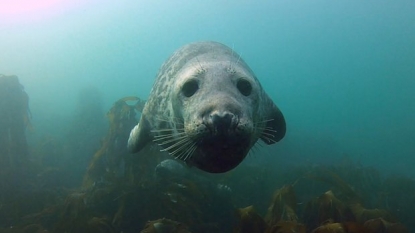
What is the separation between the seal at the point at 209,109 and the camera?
8.51 feet

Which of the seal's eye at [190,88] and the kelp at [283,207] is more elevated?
the seal's eye at [190,88]

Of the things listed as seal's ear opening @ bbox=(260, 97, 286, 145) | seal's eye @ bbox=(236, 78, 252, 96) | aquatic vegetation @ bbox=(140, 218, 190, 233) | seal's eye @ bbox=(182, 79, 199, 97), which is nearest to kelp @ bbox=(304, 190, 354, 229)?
seal's ear opening @ bbox=(260, 97, 286, 145)

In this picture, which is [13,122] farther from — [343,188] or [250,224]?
[343,188]

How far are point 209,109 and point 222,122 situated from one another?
Result: 205 millimetres

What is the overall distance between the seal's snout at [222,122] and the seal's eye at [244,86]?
0.69 meters

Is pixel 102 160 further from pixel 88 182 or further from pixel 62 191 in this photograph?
pixel 62 191

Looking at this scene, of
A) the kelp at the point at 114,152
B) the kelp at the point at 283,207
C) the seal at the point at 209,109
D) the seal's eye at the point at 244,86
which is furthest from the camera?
the kelp at the point at 114,152

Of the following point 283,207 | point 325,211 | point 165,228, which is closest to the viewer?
point 165,228

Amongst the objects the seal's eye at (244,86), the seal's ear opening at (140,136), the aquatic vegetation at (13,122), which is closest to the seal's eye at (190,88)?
the seal's eye at (244,86)

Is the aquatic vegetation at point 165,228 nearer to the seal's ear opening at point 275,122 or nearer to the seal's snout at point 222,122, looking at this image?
the seal's ear opening at point 275,122

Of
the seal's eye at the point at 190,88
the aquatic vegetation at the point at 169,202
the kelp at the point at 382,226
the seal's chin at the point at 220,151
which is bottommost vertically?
the aquatic vegetation at the point at 169,202

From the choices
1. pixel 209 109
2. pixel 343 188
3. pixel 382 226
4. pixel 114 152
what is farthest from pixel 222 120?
pixel 114 152

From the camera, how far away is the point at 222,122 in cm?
249

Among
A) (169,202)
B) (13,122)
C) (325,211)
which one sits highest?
Result: (13,122)
